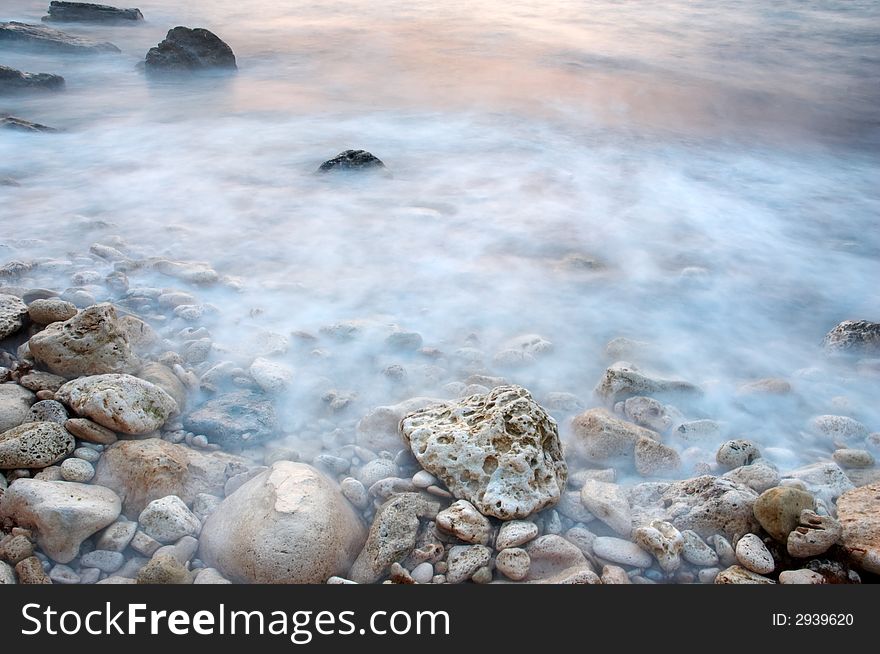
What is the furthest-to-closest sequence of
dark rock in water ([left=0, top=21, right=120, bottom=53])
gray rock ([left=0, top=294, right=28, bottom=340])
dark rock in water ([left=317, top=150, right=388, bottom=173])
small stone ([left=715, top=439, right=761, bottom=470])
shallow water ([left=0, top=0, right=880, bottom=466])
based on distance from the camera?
dark rock in water ([left=0, top=21, right=120, bottom=53]), dark rock in water ([left=317, top=150, right=388, bottom=173]), shallow water ([left=0, top=0, right=880, bottom=466]), gray rock ([left=0, top=294, right=28, bottom=340]), small stone ([left=715, top=439, right=761, bottom=470])

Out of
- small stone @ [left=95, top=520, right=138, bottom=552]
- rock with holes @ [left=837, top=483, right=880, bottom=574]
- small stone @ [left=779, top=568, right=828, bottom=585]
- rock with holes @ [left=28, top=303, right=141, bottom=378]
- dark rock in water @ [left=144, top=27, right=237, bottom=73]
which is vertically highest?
dark rock in water @ [left=144, top=27, right=237, bottom=73]

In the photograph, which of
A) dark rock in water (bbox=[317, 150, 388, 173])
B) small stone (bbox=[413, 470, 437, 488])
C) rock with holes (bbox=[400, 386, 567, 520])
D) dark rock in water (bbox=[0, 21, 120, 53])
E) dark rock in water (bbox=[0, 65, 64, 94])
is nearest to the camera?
rock with holes (bbox=[400, 386, 567, 520])

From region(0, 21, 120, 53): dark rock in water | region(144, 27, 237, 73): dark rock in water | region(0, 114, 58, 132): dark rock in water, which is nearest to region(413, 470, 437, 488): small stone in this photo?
region(0, 114, 58, 132): dark rock in water

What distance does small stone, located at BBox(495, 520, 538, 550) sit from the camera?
265 centimetres

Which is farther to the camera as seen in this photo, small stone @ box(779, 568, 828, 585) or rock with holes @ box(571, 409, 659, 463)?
rock with holes @ box(571, 409, 659, 463)

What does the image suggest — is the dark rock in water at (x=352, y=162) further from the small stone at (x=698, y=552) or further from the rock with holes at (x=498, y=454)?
the small stone at (x=698, y=552)

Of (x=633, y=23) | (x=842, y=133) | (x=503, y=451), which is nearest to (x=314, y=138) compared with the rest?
(x=503, y=451)

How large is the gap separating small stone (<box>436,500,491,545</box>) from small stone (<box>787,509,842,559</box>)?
1.17 m

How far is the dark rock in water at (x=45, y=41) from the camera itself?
1271cm

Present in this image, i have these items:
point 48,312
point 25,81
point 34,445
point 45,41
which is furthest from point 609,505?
point 45,41

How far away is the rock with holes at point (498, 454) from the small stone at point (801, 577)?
89 cm

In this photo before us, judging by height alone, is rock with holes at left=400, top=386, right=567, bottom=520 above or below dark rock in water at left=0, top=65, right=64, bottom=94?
below

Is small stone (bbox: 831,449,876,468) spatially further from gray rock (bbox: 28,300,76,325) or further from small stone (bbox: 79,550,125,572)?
gray rock (bbox: 28,300,76,325)

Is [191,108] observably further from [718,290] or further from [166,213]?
[718,290]
